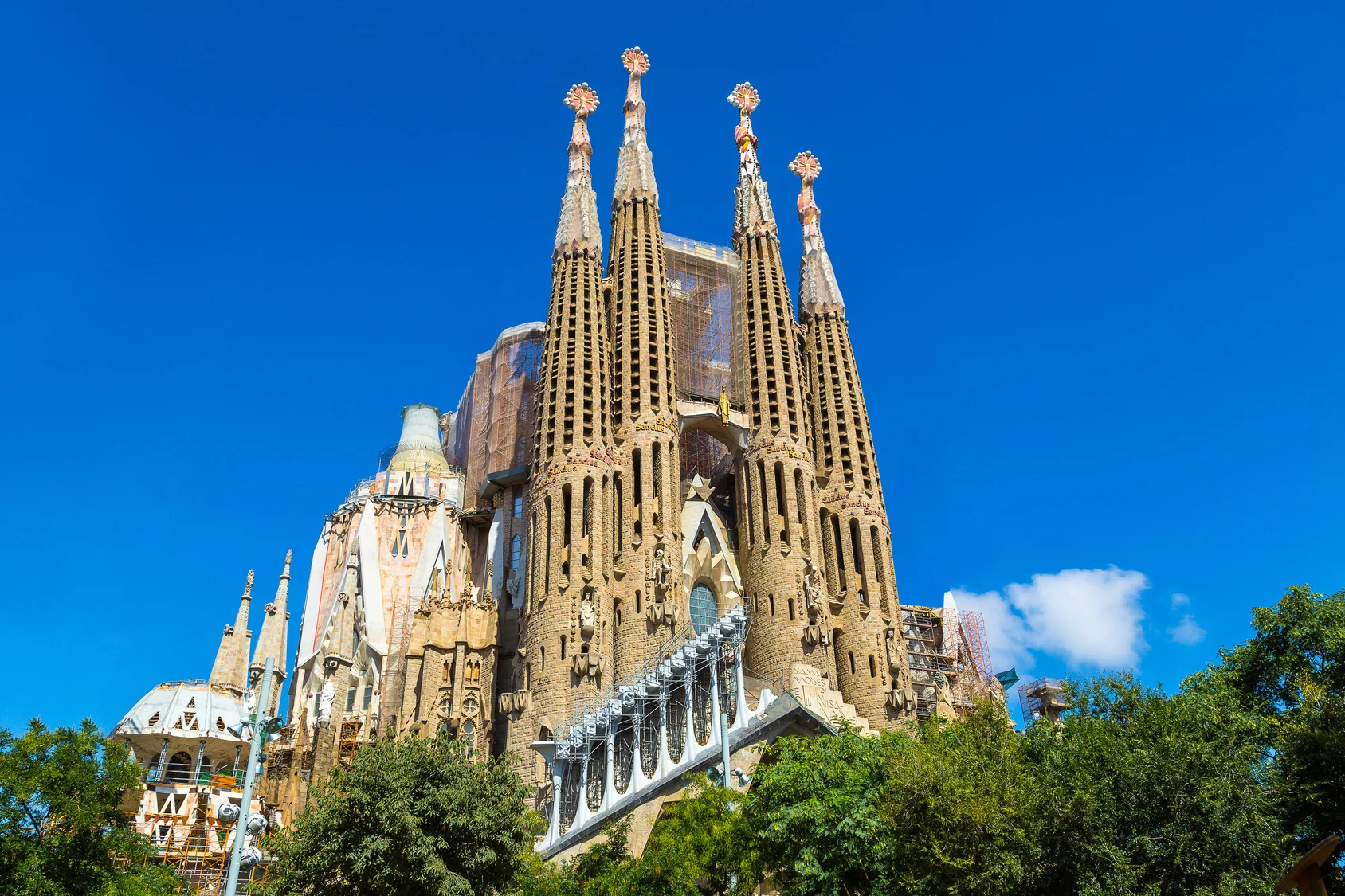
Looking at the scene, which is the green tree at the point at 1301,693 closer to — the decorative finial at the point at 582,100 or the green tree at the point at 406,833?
the green tree at the point at 406,833

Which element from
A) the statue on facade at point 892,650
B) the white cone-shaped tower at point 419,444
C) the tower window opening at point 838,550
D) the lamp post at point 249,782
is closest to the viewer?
the lamp post at point 249,782

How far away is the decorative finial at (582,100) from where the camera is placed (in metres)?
55.6

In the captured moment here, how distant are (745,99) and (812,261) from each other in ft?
33.1

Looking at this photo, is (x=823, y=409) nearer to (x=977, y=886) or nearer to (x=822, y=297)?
(x=822, y=297)

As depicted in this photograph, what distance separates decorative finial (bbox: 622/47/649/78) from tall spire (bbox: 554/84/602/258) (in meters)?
2.35

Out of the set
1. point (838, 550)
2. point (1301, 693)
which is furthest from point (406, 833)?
point (838, 550)

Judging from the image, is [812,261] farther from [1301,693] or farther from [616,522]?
[1301,693]

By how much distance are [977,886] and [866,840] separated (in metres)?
3.44

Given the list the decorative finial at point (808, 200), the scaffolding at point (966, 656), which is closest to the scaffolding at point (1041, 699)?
the scaffolding at point (966, 656)

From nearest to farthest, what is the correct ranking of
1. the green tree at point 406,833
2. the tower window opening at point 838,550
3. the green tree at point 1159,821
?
the green tree at point 1159,821 → the green tree at point 406,833 → the tower window opening at point 838,550

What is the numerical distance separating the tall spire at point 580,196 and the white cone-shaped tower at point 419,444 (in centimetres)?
1415

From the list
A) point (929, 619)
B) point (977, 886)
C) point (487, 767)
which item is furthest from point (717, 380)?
point (977, 886)

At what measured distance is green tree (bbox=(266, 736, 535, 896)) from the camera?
66.5 ft

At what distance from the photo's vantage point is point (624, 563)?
139 feet
